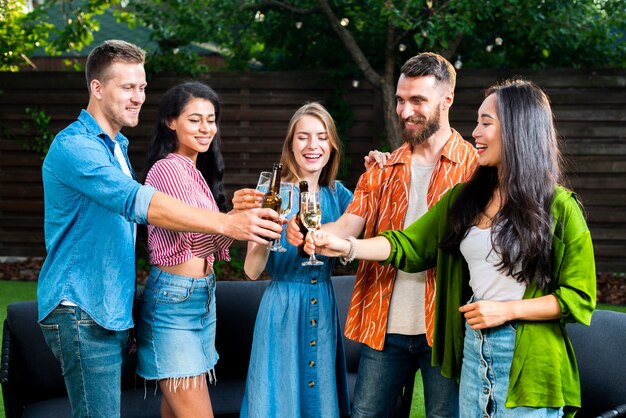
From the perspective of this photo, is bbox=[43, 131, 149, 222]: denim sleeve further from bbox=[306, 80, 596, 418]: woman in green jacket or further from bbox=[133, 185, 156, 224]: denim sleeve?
bbox=[306, 80, 596, 418]: woman in green jacket

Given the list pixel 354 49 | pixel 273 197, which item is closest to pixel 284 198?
pixel 273 197

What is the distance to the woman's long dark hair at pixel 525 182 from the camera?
2547mm

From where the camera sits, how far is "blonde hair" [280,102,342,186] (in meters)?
3.58

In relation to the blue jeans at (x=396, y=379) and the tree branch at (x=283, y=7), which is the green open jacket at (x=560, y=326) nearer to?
the blue jeans at (x=396, y=379)

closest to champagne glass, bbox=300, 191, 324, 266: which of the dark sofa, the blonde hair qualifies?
the blonde hair

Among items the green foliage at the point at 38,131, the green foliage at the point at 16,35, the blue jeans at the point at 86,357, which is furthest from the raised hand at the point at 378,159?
the green foliage at the point at 16,35

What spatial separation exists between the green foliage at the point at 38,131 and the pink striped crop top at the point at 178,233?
18.9 feet

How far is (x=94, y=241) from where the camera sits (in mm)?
2891

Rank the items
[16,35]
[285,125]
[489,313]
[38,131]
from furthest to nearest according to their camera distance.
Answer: [16,35] → [38,131] → [285,125] → [489,313]

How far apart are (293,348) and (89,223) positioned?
1.07 meters

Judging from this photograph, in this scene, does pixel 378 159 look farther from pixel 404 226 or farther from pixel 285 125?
pixel 285 125

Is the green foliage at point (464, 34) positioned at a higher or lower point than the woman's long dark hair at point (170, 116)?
higher

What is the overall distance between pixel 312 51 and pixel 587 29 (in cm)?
301

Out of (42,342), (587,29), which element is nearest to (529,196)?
(42,342)
